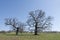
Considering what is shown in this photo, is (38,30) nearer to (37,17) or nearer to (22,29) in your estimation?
(37,17)

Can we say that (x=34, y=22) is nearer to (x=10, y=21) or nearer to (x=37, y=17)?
(x=37, y=17)

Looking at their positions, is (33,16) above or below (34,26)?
above

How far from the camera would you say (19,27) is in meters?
56.6

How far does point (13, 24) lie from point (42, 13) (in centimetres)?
1213

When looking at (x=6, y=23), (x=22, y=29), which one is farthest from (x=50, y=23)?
(x=6, y=23)

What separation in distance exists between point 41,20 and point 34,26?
3.46 m

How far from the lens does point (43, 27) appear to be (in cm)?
5041

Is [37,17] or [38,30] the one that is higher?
[37,17]

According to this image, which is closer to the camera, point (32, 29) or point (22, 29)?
point (32, 29)

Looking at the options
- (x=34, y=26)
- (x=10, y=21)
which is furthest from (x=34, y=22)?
(x=10, y=21)

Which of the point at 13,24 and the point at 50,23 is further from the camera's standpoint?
the point at 13,24

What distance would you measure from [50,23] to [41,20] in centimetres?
344

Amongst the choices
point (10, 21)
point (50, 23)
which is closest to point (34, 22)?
point (50, 23)

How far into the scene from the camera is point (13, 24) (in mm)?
55031
